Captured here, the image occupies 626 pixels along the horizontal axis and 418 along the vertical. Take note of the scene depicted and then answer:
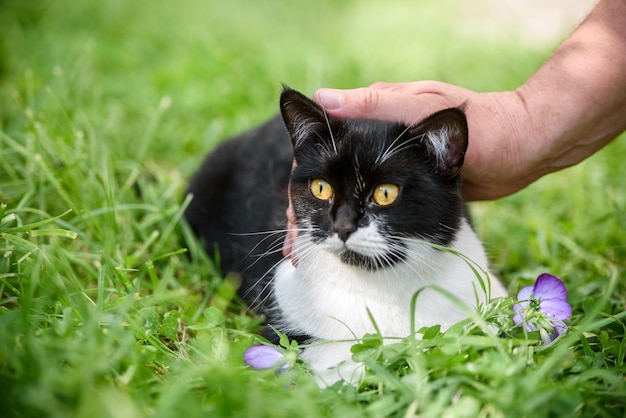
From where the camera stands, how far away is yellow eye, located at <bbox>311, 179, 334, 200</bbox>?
5.03 ft

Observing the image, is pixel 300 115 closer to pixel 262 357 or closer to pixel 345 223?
pixel 345 223

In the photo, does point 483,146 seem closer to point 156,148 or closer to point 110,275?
point 110,275

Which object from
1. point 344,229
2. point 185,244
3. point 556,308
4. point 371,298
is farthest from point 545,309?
point 185,244

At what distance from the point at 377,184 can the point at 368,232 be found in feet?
0.42

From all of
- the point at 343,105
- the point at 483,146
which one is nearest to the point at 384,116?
the point at 343,105

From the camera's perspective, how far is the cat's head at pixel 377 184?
145 cm

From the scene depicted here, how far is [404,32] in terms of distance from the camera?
5598mm

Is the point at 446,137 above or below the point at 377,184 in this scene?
above

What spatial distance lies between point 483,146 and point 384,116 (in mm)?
329

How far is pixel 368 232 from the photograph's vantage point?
144 cm

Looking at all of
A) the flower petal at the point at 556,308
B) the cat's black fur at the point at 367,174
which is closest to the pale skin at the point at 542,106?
the cat's black fur at the point at 367,174

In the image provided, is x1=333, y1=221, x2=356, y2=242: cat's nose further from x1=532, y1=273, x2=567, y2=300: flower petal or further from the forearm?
the forearm

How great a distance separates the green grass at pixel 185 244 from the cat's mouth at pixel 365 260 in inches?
8.4

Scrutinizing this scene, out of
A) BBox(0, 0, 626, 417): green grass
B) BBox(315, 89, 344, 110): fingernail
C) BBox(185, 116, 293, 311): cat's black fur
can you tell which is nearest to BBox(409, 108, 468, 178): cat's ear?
BBox(315, 89, 344, 110): fingernail
